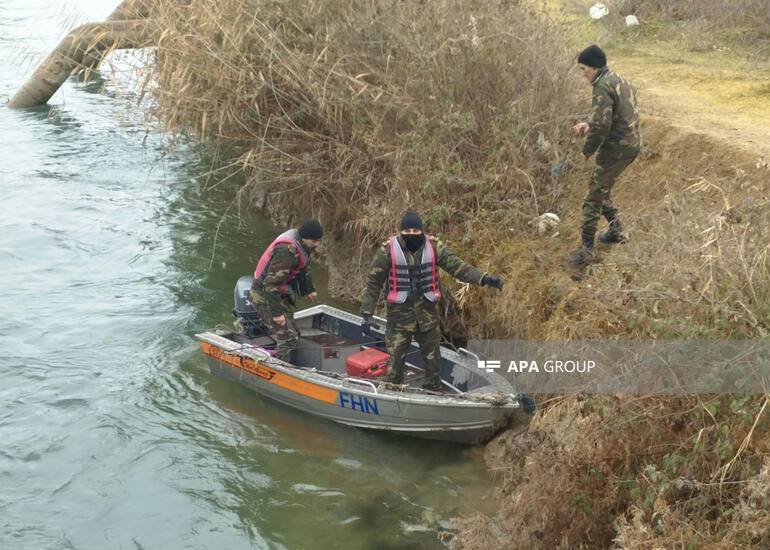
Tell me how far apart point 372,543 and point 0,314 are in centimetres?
749

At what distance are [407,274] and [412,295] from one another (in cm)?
23

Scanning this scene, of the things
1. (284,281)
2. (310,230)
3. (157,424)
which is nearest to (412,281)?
(310,230)

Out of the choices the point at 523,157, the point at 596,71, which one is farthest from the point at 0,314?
the point at 596,71

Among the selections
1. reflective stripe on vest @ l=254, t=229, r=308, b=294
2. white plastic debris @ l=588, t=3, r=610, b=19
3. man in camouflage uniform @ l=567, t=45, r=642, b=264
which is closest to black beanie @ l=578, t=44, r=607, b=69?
man in camouflage uniform @ l=567, t=45, r=642, b=264

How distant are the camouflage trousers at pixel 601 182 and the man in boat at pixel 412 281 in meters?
1.42

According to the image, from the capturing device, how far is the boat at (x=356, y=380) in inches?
325

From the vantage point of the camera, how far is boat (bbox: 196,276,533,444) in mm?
8250

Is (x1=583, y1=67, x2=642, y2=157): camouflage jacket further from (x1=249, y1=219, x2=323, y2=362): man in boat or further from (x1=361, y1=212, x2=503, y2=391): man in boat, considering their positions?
(x1=249, y1=219, x2=323, y2=362): man in boat

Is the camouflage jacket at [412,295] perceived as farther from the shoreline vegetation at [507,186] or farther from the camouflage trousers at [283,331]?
the camouflage trousers at [283,331]

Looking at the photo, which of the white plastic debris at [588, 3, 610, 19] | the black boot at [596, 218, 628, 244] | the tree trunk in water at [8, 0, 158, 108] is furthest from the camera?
the white plastic debris at [588, 3, 610, 19]

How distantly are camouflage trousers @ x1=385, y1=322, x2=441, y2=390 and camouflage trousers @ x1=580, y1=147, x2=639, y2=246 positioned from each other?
195cm

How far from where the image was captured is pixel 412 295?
825 cm

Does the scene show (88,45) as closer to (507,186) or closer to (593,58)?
(507,186)

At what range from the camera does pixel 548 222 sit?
32.0 feet
